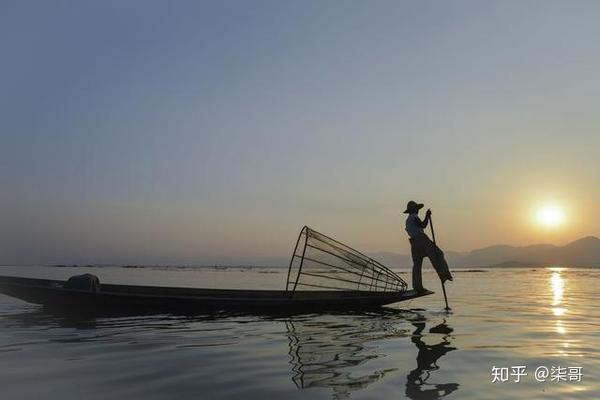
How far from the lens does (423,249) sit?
17.7 metres

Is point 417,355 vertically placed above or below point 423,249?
below

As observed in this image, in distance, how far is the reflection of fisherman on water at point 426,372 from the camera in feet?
21.4

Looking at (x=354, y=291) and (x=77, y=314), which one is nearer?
(x=77, y=314)

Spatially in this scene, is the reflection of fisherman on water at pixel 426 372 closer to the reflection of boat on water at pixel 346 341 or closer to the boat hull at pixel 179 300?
the reflection of boat on water at pixel 346 341

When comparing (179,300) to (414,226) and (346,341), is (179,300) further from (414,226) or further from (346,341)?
(414,226)

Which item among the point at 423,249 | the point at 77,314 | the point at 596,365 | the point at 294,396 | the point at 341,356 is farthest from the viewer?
the point at 423,249

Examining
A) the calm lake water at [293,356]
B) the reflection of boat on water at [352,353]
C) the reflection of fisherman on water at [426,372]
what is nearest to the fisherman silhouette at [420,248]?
the calm lake water at [293,356]

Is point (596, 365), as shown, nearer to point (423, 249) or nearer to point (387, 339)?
point (387, 339)

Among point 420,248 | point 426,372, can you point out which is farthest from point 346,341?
point 420,248

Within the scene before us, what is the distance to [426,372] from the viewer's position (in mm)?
7746

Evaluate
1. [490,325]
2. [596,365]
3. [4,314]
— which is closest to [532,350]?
[596,365]

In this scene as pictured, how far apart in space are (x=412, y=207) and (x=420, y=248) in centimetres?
156

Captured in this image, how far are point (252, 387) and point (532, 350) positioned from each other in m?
6.18

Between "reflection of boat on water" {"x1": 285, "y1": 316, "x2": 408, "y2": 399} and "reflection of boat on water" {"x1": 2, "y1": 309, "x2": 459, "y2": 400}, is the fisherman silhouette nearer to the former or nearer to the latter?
"reflection of boat on water" {"x1": 2, "y1": 309, "x2": 459, "y2": 400}
